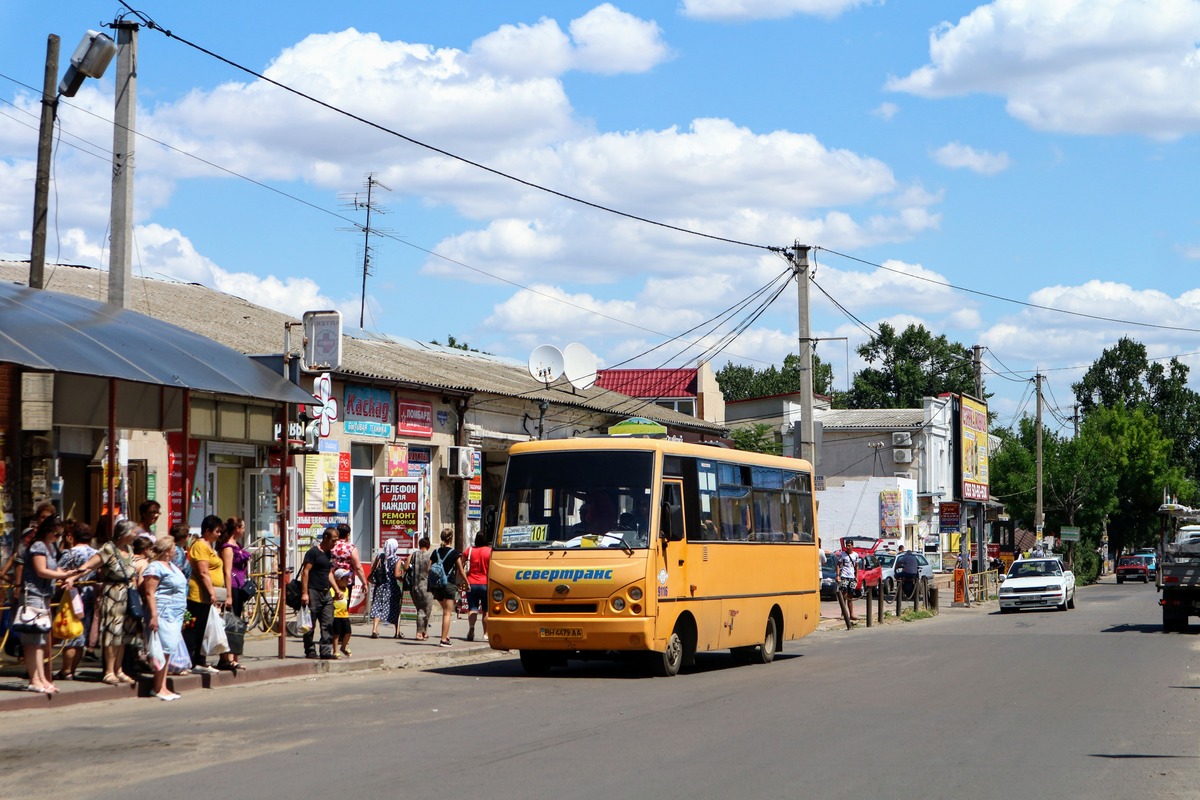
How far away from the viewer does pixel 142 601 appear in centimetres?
1444

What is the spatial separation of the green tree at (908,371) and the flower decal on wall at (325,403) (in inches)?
3324

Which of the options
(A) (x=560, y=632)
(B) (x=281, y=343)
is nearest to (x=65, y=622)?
(A) (x=560, y=632)

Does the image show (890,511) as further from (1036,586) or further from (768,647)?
(768,647)

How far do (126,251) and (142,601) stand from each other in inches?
184

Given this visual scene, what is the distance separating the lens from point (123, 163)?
56.0 ft

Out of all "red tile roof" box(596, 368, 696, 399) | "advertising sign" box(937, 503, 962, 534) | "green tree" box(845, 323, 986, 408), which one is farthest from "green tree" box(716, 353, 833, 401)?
"advertising sign" box(937, 503, 962, 534)

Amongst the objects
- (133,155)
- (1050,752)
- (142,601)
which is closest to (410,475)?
(133,155)

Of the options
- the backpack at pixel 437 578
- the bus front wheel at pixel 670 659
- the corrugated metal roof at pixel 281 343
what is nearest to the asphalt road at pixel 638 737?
the bus front wheel at pixel 670 659

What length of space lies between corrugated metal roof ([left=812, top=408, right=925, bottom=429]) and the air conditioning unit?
144 ft

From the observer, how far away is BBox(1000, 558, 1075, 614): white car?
127 feet

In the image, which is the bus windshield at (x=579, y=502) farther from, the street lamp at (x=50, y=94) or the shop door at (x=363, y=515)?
the shop door at (x=363, y=515)

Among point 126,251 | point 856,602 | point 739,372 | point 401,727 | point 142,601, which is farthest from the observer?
point 739,372

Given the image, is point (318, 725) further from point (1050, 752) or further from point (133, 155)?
point (133, 155)

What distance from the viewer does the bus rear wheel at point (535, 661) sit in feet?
58.1
